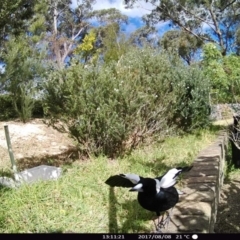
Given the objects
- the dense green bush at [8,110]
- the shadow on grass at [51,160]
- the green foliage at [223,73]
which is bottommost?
the shadow on grass at [51,160]

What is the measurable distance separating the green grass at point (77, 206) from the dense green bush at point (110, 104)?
476 mm

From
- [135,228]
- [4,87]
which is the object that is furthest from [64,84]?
[4,87]

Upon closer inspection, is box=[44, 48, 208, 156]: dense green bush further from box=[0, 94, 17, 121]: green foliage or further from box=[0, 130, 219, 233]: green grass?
box=[0, 94, 17, 121]: green foliage

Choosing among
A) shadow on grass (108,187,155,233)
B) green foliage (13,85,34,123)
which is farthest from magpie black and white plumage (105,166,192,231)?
green foliage (13,85,34,123)

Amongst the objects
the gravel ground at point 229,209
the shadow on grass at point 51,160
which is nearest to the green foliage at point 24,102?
the shadow on grass at point 51,160

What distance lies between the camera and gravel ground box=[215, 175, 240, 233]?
1.91 meters

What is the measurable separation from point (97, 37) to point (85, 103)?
0.68 m

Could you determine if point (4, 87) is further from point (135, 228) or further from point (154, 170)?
point (135, 228)

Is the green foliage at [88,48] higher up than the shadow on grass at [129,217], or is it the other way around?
the green foliage at [88,48]

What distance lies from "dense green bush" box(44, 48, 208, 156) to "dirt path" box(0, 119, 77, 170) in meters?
0.37

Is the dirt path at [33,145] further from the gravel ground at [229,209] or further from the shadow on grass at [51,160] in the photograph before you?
the gravel ground at [229,209]

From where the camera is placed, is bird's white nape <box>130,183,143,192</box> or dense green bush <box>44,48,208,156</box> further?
dense green bush <box>44,48,208,156</box>

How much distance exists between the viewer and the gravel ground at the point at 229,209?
1.91m

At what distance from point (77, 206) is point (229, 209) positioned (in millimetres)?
1129
